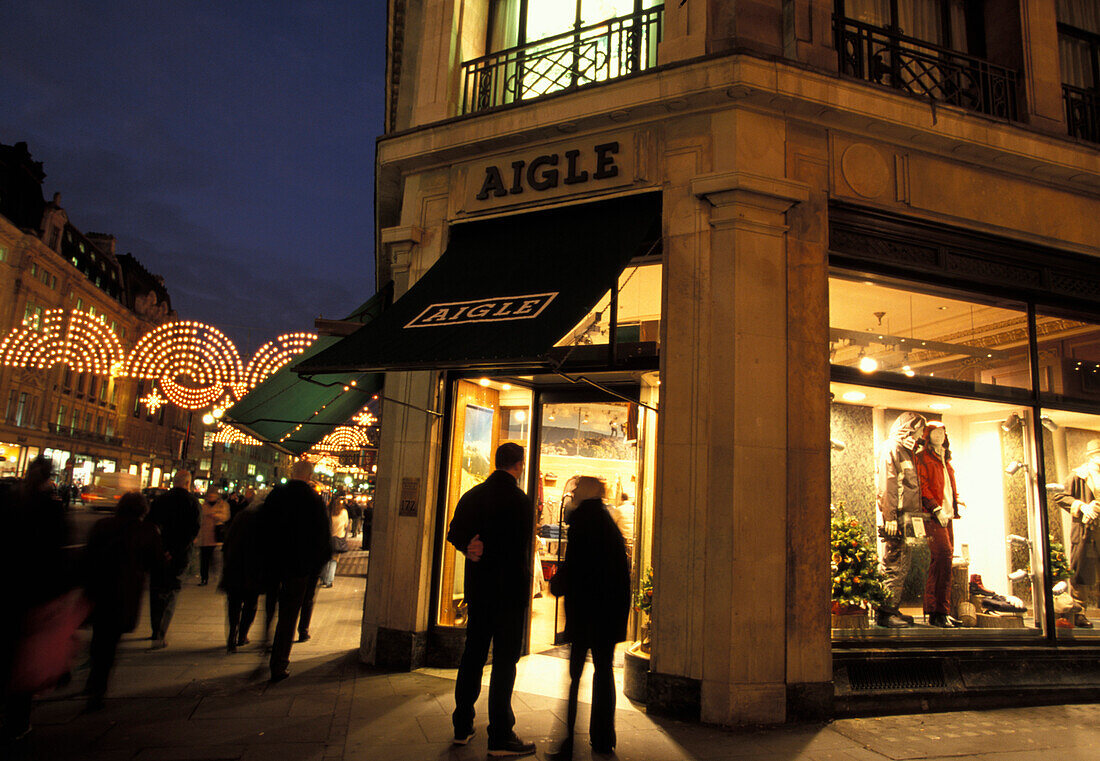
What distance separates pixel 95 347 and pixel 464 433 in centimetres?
1143

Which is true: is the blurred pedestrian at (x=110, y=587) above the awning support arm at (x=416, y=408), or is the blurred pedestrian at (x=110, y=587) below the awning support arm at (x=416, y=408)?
below

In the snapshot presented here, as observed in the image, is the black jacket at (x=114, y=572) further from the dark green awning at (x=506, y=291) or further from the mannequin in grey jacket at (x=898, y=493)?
the mannequin in grey jacket at (x=898, y=493)

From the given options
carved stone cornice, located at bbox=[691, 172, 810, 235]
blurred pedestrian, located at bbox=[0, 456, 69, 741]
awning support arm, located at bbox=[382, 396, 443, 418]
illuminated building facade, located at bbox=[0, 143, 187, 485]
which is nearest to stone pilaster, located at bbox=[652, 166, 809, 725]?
carved stone cornice, located at bbox=[691, 172, 810, 235]

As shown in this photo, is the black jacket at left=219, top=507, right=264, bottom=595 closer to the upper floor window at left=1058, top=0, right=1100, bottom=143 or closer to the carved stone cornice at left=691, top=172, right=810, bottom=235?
the carved stone cornice at left=691, top=172, right=810, bottom=235

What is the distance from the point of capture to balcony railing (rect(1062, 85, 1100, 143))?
837cm

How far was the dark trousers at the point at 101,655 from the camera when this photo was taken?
5238mm

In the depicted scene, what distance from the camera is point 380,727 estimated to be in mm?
5152

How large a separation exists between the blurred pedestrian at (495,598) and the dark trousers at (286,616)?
2.33 m

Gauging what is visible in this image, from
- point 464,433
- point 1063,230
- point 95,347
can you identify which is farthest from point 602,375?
point 95,347

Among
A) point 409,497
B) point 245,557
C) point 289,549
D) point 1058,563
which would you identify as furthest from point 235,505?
point 1058,563

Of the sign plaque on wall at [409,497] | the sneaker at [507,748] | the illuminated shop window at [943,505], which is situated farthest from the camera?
the sign plaque on wall at [409,497]

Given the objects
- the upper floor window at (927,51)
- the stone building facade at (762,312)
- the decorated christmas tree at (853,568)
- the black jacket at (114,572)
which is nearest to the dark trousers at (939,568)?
the stone building facade at (762,312)

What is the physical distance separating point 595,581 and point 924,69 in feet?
21.8

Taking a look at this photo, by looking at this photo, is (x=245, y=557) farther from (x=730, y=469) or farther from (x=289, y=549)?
(x=730, y=469)
